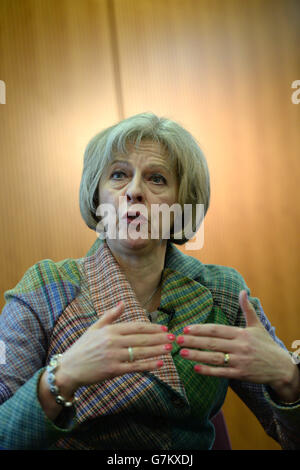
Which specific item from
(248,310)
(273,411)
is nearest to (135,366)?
(248,310)

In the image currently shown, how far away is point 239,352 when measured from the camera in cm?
83

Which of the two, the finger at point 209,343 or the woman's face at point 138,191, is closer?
the finger at point 209,343

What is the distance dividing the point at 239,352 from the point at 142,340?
21 cm

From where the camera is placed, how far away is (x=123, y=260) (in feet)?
4.01

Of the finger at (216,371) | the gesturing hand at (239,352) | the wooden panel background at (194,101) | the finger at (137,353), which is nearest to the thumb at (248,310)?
the gesturing hand at (239,352)

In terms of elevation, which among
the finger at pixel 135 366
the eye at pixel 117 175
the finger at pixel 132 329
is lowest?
A: the finger at pixel 135 366

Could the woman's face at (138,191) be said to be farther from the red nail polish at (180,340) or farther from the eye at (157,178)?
the red nail polish at (180,340)

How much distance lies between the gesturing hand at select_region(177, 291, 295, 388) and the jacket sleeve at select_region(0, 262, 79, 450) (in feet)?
0.93

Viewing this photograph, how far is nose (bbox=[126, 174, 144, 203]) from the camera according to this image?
3.75 ft

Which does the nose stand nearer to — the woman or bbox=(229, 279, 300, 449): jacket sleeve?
Result: the woman

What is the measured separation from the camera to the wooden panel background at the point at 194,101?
1872 mm

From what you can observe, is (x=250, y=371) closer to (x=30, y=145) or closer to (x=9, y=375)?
(x=9, y=375)

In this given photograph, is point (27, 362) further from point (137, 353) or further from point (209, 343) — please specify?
point (209, 343)

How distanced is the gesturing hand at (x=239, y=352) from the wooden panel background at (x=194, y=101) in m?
1.16
